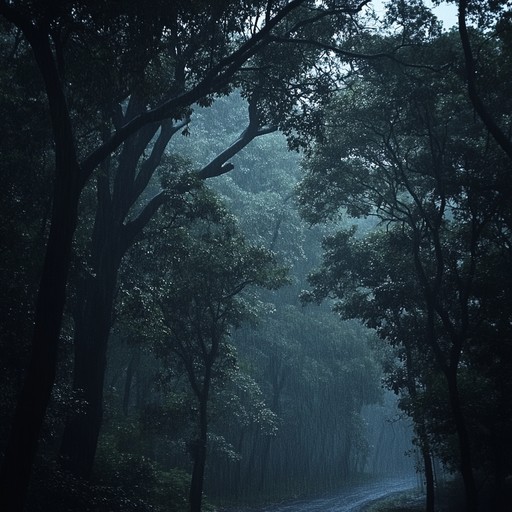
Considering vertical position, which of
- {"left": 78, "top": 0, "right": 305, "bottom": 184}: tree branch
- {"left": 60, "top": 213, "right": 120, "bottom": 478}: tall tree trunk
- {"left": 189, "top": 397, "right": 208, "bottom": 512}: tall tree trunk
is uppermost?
{"left": 78, "top": 0, "right": 305, "bottom": 184}: tree branch

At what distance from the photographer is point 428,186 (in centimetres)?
1852

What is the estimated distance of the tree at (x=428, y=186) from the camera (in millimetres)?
14172

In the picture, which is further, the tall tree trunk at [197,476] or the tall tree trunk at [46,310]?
the tall tree trunk at [197,476]

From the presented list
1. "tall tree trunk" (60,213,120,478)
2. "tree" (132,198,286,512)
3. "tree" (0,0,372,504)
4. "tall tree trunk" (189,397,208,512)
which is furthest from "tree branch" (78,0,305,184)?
"tall tree trunk" (189,397,208,512)

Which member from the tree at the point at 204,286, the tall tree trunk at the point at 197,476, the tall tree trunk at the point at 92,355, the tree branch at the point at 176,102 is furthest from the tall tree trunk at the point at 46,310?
the tall tree trunk at the point at 197,476

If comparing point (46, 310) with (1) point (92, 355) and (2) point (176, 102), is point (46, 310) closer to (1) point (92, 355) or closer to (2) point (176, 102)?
(2) point (176, 102)

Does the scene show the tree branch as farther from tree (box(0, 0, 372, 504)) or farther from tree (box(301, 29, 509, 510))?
tree (box(301, 29, 509, 510))

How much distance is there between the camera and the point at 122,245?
52.2 feet

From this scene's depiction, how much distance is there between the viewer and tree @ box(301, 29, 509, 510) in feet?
46.5

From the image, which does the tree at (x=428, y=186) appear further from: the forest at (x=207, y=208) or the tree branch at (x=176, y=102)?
the tree branch at (x=176, y=102)

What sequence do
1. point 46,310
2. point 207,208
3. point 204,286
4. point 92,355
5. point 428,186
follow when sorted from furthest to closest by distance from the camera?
1. point 204,286
2. point 428,186
3. point 207,208
4. point 92,355
5. point 46,310

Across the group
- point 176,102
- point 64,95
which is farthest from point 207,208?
point 64,95

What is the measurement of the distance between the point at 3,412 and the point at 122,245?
5825 millimetres

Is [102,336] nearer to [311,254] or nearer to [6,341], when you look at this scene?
[6,341]
